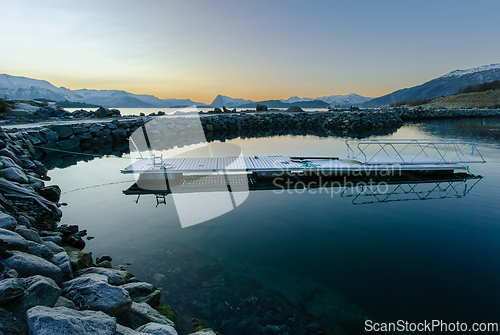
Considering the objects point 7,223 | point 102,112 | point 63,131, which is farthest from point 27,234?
point 102,112

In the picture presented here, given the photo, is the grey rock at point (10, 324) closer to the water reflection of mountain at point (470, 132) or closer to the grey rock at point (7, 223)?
the grey rock at point (7, 223)

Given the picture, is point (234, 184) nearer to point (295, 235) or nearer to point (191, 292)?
point (295, 235)

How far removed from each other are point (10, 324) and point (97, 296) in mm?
1012

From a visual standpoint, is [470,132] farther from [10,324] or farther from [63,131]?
[63,131]

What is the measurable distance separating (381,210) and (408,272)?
4133 mm

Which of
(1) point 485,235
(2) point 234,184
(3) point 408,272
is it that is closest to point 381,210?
(1) point 485,235

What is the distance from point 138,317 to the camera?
4023 mm

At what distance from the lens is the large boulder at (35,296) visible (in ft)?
9.47

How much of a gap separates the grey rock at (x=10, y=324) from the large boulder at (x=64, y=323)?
0.66 ft

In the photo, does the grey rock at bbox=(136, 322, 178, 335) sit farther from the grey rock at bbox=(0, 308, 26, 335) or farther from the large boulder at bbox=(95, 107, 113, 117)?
the large boulder at bbox=(95, 107, 113, 117)

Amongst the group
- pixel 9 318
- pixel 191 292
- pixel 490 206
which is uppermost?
pixel 9 318

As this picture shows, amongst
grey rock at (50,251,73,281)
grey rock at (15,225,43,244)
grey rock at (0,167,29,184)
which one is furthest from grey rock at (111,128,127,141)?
grey rock at (50,251,73,281)

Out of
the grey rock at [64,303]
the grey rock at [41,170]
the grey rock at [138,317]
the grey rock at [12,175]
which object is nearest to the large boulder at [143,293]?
the grey rock at [138,317]

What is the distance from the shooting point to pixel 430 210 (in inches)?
406
